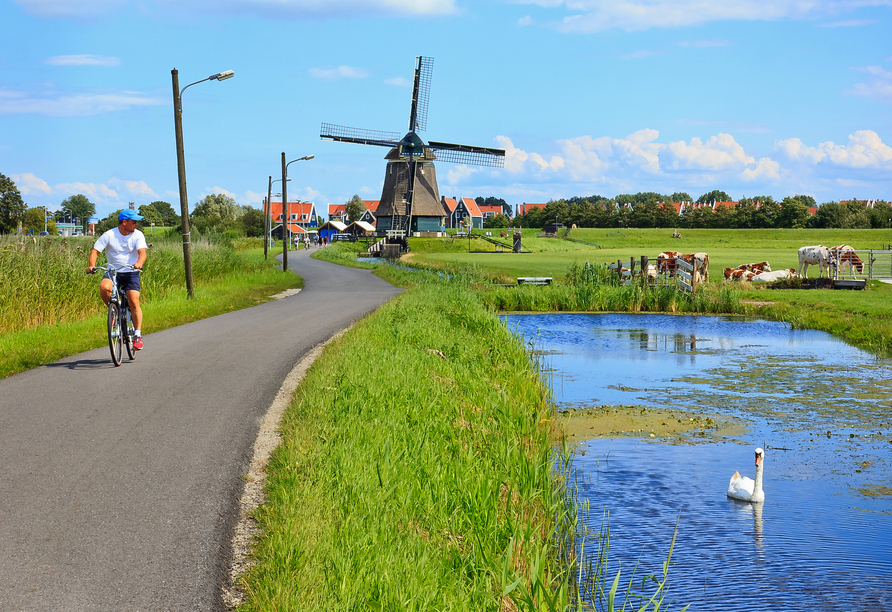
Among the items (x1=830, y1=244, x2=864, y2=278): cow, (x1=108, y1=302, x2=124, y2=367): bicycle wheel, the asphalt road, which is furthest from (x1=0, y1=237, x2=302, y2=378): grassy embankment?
(x1=830, y1=244, x2=864, y2=278): cow

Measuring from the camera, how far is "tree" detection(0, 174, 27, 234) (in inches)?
3374

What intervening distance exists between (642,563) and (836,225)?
125 metres

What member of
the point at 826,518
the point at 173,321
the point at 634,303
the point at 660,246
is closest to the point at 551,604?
the point at 826,518

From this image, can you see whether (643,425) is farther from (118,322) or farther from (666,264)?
(666,264)

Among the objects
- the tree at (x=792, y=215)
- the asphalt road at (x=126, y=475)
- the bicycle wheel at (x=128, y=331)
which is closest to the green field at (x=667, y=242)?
the tree at (x=792, y=215)

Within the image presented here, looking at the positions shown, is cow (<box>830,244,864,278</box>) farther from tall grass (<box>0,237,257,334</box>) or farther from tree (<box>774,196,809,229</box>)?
tree (<box>774,196,809,229</box>)

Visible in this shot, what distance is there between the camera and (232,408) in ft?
30.3

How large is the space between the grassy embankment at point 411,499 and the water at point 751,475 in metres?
0.64

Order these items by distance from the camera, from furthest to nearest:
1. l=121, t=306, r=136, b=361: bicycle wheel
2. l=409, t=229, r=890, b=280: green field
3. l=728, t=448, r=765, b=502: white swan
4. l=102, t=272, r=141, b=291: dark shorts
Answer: l=409, t=229, r=890, b=280: green field, l=102, t=272, r=141, b=291: dark shorts, l=121, t=306, r=136, b=361: bicycle wheel, l=728, t=448, r=765, b=502: white swan

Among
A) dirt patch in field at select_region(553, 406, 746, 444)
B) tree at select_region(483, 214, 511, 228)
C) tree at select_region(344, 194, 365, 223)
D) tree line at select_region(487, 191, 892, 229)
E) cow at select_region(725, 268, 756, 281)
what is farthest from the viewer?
tree at select_region(344, 194, 365, 223)

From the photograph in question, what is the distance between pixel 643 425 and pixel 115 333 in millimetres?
8033

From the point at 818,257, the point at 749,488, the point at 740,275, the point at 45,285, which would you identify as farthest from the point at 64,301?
the point at 818,257

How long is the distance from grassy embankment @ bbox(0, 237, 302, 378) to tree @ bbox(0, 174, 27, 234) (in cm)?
6866

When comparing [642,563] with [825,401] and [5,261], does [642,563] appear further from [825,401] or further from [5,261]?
[5,261]
